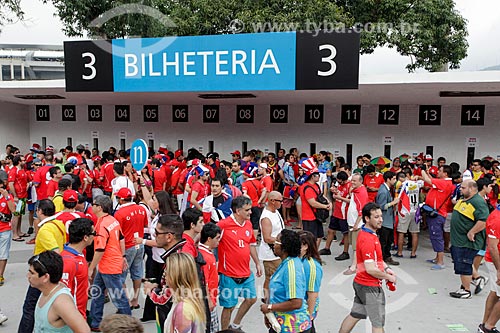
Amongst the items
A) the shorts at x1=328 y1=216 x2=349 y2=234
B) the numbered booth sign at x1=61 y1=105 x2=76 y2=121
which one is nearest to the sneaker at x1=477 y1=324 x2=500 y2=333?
the shorts at x1=328 y1=216 x2=349 y2=234

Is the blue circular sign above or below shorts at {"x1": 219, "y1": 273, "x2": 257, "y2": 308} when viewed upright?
above

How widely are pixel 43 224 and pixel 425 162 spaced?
9164 millimetres

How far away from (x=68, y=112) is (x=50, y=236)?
12.6 m

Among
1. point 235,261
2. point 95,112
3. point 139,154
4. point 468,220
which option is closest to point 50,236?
point 235,261

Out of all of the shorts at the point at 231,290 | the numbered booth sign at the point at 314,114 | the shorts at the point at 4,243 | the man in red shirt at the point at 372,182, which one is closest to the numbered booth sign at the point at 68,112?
the numbered booth sign at the point at 314,114

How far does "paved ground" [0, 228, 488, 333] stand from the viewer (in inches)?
233

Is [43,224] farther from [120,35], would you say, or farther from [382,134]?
[120,35]

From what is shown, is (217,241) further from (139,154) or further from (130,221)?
(139,154)

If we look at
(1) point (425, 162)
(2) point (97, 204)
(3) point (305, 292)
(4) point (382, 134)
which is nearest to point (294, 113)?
(4) point (382, 134)

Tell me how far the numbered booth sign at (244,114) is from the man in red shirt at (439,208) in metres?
7.12

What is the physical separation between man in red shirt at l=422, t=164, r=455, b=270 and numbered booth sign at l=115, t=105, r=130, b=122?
10884mm

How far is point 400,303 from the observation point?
668 centimetres

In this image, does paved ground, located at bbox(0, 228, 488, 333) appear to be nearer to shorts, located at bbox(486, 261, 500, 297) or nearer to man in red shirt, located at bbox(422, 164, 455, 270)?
man in red shirt, located at bbox(422, 164, 455, 270)

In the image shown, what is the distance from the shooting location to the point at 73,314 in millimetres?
3314
